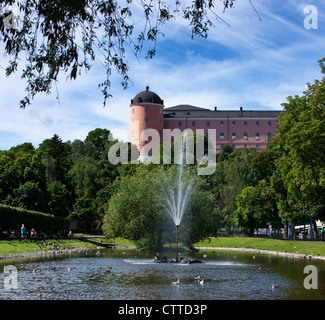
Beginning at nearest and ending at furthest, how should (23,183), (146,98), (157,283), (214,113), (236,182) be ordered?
1. (157,283)
2. (23,183)
3. (236,182)
4. (146,98)
5. (214,113)

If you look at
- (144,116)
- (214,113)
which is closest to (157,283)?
(144,116)

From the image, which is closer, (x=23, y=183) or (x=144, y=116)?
(x=23, y=183)

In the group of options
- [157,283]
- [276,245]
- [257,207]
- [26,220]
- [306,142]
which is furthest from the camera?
[257,207]

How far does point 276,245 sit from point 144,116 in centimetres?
7849

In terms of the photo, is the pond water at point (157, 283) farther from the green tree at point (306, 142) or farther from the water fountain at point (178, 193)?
the water fountain at point (178, 193)

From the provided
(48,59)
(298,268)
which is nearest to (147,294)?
(48,59)

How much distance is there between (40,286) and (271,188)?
47858 millimetres

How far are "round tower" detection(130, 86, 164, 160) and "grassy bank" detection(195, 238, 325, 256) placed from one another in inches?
2442

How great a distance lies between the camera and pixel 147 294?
72.9 feet

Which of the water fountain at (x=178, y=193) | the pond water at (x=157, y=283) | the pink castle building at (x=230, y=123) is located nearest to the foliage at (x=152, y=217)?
the water fountain at (x=178, y=193)

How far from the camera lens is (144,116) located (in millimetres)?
132125

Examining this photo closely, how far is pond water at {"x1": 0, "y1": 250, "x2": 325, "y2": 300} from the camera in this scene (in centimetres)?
2181

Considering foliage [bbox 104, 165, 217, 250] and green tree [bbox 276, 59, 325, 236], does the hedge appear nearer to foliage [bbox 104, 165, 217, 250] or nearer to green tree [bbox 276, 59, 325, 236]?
foliage [bbox 104, 165, 217, 250]

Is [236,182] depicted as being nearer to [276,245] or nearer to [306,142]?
[276,245]
